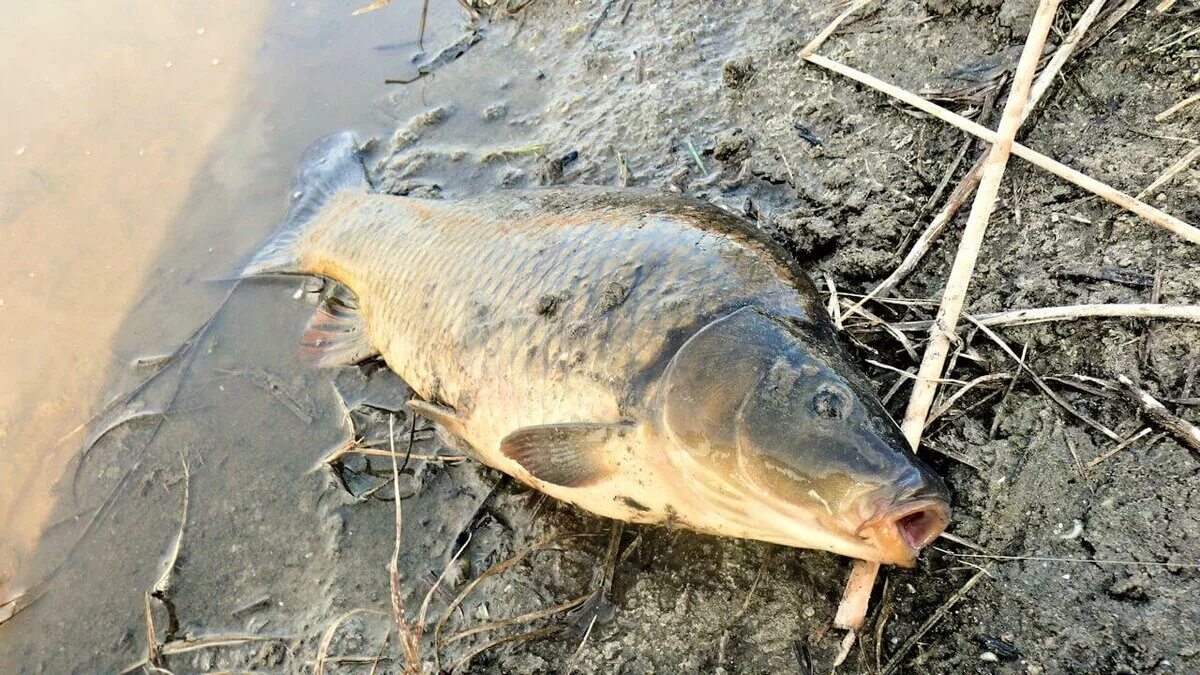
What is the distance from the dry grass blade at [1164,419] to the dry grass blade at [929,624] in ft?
2.26

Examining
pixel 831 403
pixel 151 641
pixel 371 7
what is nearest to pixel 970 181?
pixel 831 403

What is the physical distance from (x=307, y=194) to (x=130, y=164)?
1.51 meters

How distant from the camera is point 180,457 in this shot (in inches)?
138

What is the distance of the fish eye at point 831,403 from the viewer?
1.95 meters

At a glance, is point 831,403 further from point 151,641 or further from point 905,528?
point 151,641

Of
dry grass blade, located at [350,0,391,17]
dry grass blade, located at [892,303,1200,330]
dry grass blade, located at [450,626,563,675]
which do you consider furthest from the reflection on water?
dry grass blade, located at [892,303,1200,330]

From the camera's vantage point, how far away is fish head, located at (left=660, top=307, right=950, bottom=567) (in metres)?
1.83

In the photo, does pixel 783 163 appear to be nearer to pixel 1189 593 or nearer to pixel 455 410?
pixel 455 410

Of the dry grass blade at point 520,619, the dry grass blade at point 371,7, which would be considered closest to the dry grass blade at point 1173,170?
the dry grass blade at point 520,619

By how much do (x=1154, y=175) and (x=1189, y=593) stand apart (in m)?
1.55

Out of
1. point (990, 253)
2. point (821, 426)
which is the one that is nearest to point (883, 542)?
point (821, 426)

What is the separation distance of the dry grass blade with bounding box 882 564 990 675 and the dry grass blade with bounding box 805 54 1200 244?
1.37m

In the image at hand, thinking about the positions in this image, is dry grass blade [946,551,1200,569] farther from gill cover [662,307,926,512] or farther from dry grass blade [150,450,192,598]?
dry grass blade [150,450,192,598]

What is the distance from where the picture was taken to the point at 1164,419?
2203mm
